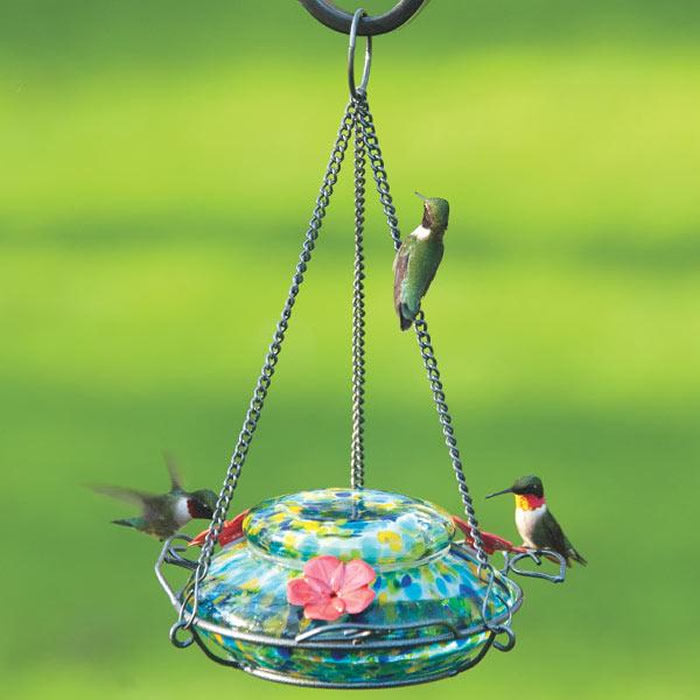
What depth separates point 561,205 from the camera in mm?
4016

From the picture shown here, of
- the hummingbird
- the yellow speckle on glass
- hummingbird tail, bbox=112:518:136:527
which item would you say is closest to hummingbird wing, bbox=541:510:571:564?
the hummingbird

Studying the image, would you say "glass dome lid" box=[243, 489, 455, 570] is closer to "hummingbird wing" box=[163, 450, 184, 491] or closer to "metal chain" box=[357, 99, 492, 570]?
"metal chain" box=[357, 99, 492, 570]

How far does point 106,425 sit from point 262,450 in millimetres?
434

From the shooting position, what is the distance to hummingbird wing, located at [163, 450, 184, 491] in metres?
1.94

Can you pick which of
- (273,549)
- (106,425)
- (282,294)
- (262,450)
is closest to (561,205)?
(282,294)

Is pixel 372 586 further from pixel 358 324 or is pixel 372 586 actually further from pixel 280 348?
pixel 358 324

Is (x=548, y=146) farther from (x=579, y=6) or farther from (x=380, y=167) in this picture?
(x=380, y=167)

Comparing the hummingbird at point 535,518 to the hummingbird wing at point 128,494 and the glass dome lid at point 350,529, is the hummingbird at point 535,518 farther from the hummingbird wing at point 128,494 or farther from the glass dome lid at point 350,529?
the hummingbird wing at point 128,494

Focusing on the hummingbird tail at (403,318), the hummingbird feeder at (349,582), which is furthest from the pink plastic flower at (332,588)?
the hummingbird tail at (403,318)

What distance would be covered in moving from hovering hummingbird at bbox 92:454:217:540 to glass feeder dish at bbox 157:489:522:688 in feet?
1.18

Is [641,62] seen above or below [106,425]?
above

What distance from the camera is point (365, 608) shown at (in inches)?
55.4

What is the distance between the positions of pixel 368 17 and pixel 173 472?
0.71 metres

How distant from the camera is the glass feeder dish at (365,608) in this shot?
1409mm
